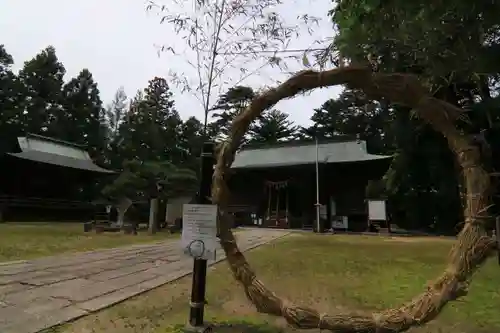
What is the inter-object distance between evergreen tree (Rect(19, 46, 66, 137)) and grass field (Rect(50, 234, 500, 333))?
106 ft

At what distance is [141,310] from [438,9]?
384cm

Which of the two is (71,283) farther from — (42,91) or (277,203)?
(42,91)

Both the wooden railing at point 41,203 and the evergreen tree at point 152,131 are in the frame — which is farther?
the evergreen tree at point 152,131

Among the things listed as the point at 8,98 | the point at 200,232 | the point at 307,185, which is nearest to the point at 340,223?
the point at 307,185

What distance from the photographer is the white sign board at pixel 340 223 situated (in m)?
21.5

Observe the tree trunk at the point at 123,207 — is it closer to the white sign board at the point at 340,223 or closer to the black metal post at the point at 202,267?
the white sign board at the point at 340,223

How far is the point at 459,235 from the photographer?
2902 mm

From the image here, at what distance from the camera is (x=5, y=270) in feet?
19.8

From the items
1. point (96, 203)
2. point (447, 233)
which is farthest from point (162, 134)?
point (447, 233)

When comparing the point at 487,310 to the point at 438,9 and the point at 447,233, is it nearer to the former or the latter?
the point at 438,9

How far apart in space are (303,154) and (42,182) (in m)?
15.1

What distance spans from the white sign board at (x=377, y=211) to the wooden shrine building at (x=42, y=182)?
15992 mm

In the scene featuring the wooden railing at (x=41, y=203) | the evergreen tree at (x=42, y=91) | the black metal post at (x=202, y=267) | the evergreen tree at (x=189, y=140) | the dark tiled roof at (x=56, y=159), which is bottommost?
the black metal post at (x=202, y=267)

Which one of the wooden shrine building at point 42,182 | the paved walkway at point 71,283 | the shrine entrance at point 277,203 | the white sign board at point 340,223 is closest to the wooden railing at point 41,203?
the wooden shrine building at point 42,182
